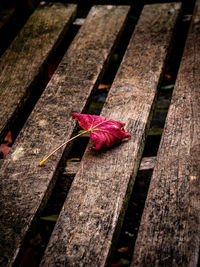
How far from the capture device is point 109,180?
88 cm

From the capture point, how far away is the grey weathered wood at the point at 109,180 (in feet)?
2.43

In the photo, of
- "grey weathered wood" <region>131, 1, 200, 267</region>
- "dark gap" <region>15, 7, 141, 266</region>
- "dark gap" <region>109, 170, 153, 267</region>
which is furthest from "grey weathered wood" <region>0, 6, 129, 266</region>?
"dark gap" <region>109, 170, 153, 267</region>

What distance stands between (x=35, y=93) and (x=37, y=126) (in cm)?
44

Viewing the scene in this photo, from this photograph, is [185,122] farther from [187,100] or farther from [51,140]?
[51,140]

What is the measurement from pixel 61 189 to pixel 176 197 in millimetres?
484

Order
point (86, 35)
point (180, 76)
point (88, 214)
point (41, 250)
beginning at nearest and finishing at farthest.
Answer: point (88, 214), point (180, 76), point (41, 250), point (86, 35)

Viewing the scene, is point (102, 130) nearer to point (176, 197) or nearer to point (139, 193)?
point (176, 197)

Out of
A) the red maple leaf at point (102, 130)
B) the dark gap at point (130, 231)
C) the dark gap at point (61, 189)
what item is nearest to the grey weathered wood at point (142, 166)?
the dark gap at point (61, 189)

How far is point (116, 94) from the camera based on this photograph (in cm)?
117

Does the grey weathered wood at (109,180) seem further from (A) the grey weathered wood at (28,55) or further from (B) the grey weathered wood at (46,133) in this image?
(A) the grey weathered wood at (28,55)

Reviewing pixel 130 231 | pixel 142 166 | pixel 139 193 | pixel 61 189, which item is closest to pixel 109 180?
pixel 142 166

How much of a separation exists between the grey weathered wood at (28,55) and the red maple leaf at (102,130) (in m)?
0.37

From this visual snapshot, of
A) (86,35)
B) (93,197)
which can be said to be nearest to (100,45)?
(86,35)

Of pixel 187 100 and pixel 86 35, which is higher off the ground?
pixel 86 35
